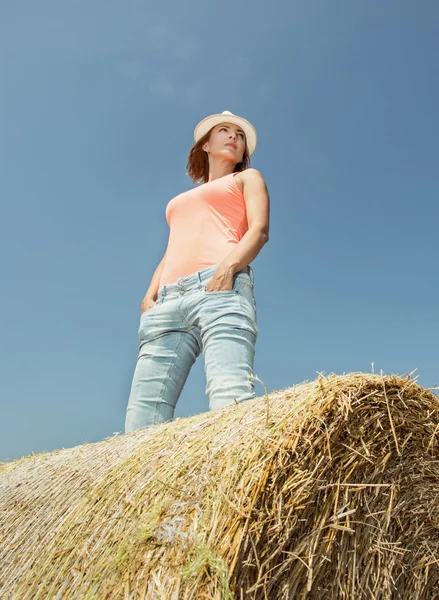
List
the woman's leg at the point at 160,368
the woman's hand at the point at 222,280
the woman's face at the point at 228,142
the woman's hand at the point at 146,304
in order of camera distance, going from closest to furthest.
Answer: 1. the woman's hand at the point at 222,280
2. the woman's leg at the point at 160,368
3. the woman's hand at the point at 146,304
4. the woman's face at the point at 228,142

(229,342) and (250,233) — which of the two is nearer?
(229,342)

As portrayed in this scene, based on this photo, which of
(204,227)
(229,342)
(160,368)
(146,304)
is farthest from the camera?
(146,304)

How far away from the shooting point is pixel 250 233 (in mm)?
2861

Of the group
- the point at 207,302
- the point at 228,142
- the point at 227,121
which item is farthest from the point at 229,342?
the point at 227,121

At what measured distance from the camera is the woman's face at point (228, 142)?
3496 millimetres

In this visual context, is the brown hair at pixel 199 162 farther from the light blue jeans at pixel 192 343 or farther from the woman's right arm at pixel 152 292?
the light blue jeans at pixel 192 343

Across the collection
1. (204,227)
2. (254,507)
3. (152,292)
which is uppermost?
(204,227)

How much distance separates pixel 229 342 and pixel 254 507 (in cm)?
116

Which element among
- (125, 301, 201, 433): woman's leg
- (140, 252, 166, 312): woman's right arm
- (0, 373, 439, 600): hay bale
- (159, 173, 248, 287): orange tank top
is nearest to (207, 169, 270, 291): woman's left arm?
(159, 173, 248, 287): orange tank top

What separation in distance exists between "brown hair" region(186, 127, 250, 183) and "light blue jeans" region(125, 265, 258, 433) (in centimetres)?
117

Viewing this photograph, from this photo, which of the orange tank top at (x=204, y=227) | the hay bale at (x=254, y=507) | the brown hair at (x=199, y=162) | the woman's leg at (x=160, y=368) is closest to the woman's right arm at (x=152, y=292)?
the orange tank top at (x=204, y=227)

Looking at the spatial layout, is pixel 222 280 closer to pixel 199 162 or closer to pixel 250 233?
pixel 250 233

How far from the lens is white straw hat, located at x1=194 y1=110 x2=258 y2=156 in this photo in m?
3.56

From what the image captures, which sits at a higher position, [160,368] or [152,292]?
[152,292]
